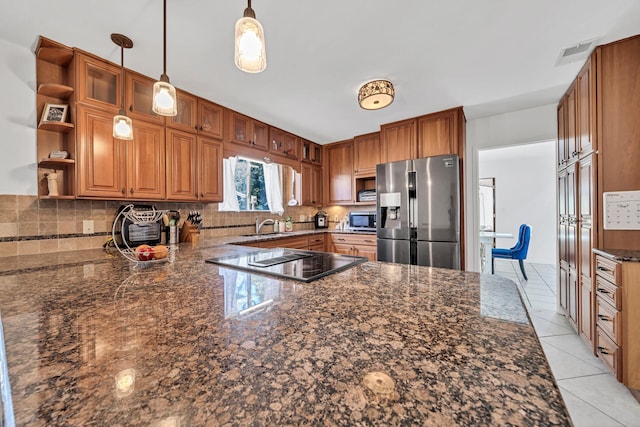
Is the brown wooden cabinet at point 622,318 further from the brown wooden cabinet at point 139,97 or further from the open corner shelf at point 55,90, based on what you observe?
the open corner shelf at point 55,90

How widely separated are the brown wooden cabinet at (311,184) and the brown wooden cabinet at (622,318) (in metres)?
3.40

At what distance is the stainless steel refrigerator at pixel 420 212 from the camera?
2984mm

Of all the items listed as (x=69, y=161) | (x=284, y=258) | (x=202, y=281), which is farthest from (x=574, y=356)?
(x=69, y=161)

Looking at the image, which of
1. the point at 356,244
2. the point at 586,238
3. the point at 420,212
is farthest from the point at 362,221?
the point at 586,238

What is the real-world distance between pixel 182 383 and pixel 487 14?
2355mm

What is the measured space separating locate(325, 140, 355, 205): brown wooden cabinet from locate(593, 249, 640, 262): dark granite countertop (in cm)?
289

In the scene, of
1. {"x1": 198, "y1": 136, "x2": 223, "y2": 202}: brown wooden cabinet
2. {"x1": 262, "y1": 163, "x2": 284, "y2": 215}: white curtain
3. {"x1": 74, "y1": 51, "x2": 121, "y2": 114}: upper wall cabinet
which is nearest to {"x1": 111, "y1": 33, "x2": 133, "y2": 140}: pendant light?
{"x1": 74, "y1": 51, "x2": 121, "y2": 114}: upper wall cabinet

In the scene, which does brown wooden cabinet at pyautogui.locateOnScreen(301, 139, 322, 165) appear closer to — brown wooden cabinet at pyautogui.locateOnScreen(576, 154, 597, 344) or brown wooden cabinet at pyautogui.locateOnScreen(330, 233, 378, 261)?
brown wooden cabinet at pyautogui.locateOnScreen(330, 233, 378, 261)

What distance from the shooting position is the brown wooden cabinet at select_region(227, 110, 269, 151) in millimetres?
3031

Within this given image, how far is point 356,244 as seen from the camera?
3877mm

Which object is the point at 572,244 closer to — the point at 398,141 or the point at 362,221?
the point at 398,141

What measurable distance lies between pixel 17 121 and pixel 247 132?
6.30 feet

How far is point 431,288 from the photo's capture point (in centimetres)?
91

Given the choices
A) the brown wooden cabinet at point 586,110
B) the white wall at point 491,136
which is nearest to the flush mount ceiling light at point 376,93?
the brown wooden cabinet at point 586,110
